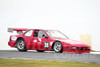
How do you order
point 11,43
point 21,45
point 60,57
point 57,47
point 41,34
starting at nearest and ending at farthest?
point 60,57, point 57,47, point 41,34, point 21,45, point 11,43

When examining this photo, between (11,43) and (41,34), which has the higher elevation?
(41,34)

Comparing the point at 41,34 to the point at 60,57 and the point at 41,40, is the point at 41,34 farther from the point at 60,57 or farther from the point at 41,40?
the point at 60,57

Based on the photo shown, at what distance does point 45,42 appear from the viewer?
15.8 meters

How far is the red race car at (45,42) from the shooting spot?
15.0 m

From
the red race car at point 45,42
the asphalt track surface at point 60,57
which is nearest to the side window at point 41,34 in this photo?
the red race car at point 45,42

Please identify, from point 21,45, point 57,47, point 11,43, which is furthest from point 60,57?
point 11,43

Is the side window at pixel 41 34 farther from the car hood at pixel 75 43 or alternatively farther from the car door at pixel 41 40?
the car hood at pixel 75 43

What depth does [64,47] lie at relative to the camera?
588 inches

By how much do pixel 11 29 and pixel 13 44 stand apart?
1359mm

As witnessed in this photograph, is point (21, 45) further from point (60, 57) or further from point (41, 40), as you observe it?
point (60, 57)

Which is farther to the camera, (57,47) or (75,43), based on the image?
(57,47)

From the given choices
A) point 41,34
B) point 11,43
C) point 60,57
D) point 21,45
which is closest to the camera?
point 60,57

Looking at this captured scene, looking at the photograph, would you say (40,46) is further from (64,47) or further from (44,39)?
(64,47)

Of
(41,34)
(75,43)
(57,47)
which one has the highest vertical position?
(41,34)
